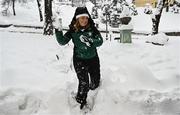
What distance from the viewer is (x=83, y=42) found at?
6.16 metres

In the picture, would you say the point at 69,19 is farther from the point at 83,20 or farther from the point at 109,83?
the point at 83,20

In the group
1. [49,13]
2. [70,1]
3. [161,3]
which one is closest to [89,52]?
[161,3]

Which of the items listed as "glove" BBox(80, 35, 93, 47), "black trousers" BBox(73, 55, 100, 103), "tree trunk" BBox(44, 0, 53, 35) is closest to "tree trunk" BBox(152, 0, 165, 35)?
"tree trunk" BBox(44, 0, 53, 35)

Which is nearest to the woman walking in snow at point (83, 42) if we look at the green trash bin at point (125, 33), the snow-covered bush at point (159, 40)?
the green trash bin at point (125, 33)

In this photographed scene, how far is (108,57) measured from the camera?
336 inches

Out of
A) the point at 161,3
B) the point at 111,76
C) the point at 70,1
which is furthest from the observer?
the point at 70,1

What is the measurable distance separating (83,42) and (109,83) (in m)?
1.23

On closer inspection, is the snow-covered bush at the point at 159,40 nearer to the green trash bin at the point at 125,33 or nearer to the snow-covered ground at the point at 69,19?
the green trash bin at the point at 125,33

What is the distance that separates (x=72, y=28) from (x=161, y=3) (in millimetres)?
7402

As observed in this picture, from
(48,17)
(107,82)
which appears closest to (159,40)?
(107,82)

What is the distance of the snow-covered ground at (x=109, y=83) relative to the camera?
6406 mm

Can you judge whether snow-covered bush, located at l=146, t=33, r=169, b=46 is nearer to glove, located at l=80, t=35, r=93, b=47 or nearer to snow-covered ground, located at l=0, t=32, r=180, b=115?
snow-covered ground, located at l=0, t=32, r=180, b=115

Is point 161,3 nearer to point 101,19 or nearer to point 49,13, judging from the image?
point 49,13

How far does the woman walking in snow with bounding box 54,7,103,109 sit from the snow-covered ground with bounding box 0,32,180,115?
492 mm
